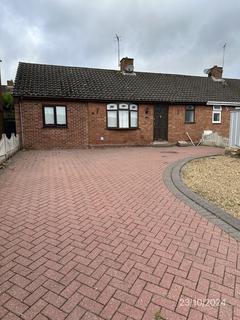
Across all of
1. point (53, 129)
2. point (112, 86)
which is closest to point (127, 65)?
point (112, 86)

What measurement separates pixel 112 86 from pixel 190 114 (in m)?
5.85

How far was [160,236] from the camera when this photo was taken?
144 inches

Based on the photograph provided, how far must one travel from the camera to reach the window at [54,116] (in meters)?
14.1

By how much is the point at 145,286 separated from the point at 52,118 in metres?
13.0

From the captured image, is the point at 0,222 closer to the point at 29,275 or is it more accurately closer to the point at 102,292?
the point at 29,275

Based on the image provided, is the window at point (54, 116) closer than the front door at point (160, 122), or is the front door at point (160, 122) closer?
the window at point (54, 116)

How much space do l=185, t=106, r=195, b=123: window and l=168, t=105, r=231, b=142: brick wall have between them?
8.7 inches

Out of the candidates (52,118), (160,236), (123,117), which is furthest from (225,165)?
(52,118)

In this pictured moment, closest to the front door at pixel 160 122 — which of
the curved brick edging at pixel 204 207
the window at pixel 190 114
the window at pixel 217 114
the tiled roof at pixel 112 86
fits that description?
the tiled roof at pixel 112 86

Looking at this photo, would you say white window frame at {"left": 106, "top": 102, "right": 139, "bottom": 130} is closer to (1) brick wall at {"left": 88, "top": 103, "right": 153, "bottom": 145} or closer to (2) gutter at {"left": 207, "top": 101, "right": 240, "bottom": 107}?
(1) brick wall at {"left": 88, "top": 103, "right": 153, "bottom": 145}

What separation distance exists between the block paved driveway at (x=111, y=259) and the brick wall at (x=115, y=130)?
9.77 meters

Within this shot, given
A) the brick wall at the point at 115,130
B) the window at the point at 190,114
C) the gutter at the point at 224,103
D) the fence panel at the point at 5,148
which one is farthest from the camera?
the gutter at the point at 224,103

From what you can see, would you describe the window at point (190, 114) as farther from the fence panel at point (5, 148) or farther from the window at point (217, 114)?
the fence panel at point (5, 148)

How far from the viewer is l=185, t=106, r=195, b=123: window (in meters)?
17.3
